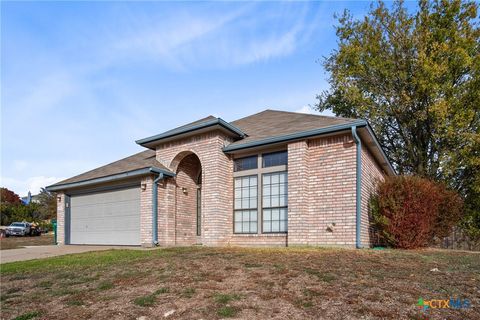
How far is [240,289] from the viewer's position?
5715 mm

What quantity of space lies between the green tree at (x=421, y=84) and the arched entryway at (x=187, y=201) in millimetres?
10924

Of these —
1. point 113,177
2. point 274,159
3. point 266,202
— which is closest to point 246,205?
point 266,202

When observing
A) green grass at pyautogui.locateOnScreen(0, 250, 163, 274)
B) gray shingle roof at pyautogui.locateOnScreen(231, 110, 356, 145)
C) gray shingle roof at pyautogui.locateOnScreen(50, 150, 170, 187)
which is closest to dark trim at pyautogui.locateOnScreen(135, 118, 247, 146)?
gray shingle roof at pyautogui.locateOnScreen(231, 110, 356, 145)

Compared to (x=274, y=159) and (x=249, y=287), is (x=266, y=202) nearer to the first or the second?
(x=274, y=159)

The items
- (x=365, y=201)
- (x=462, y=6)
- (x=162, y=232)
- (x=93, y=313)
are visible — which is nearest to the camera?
(x=93, y=313)

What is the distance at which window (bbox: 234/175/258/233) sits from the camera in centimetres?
1226

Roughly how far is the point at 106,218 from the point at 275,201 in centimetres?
735

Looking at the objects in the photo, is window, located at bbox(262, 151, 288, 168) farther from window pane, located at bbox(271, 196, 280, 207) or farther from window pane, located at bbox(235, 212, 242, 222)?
window pane, located at bbox(235, 212, 242, 222)

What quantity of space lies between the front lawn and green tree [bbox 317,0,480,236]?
41.6ft

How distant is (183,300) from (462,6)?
2123cm

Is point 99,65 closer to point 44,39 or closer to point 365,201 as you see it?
point 44,39

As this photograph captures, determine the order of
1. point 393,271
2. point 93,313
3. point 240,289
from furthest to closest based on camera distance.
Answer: point 393,271 → point 240,289 → point 93,313

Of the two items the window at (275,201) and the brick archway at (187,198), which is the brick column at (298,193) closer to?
the window at (275,201)

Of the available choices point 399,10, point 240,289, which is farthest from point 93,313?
point 399,10
